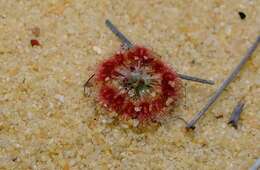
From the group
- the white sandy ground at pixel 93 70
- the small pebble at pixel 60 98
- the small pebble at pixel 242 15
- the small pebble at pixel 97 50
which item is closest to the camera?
the white sandy ground at pixel 93 70

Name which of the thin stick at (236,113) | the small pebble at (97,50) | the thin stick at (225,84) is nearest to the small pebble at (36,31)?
the small pebble at (97,50)

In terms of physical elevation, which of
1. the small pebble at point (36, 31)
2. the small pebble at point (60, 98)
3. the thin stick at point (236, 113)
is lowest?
the small pebble at point (60, 98)

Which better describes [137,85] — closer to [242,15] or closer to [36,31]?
[36,31]

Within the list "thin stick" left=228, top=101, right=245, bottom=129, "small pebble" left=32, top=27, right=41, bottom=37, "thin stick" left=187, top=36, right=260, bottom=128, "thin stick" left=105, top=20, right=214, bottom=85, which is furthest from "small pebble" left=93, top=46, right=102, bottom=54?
"thin stick" left=228, top=101, right=245, bottom=129

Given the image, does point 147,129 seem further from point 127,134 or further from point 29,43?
point 29,43

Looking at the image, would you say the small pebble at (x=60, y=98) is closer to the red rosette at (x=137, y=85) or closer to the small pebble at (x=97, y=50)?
the red rosette at (x=137, y=85)

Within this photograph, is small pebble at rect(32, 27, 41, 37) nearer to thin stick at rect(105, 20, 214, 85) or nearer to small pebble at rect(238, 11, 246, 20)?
thin stick at rect(105, 20, 214, 85)
